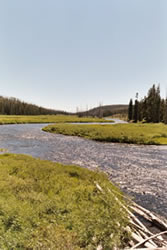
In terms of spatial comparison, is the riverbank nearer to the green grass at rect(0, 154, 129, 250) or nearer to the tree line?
the tree line

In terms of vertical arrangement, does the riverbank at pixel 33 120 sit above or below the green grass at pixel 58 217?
above

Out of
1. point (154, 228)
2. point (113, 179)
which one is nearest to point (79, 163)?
point (113, 179)

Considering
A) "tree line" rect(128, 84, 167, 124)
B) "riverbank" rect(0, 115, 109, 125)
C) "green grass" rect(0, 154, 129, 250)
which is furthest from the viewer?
"tree line" rect(128, 84, 167, 124)

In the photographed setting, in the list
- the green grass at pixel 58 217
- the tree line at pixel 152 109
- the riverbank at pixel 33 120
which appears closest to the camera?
the green grass at pixel 58 217

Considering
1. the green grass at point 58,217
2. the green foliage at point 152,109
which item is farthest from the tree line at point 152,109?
the green grass at point 58,217

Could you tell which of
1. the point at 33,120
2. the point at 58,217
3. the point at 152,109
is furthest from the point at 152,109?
the point at 58,217

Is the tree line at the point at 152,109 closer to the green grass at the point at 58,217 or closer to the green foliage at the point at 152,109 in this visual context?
the green foliage at the point at 152,109

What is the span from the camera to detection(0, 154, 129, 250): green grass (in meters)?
5.35

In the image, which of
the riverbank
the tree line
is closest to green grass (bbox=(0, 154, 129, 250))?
the riverbank

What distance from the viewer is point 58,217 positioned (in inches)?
266

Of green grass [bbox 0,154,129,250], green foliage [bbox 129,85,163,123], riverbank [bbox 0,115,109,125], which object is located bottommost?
green grass [bbox 0,154,129,250]

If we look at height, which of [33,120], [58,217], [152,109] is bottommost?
[58,217]

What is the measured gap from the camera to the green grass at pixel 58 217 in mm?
5348

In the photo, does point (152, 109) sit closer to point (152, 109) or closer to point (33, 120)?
point (152, 109)
